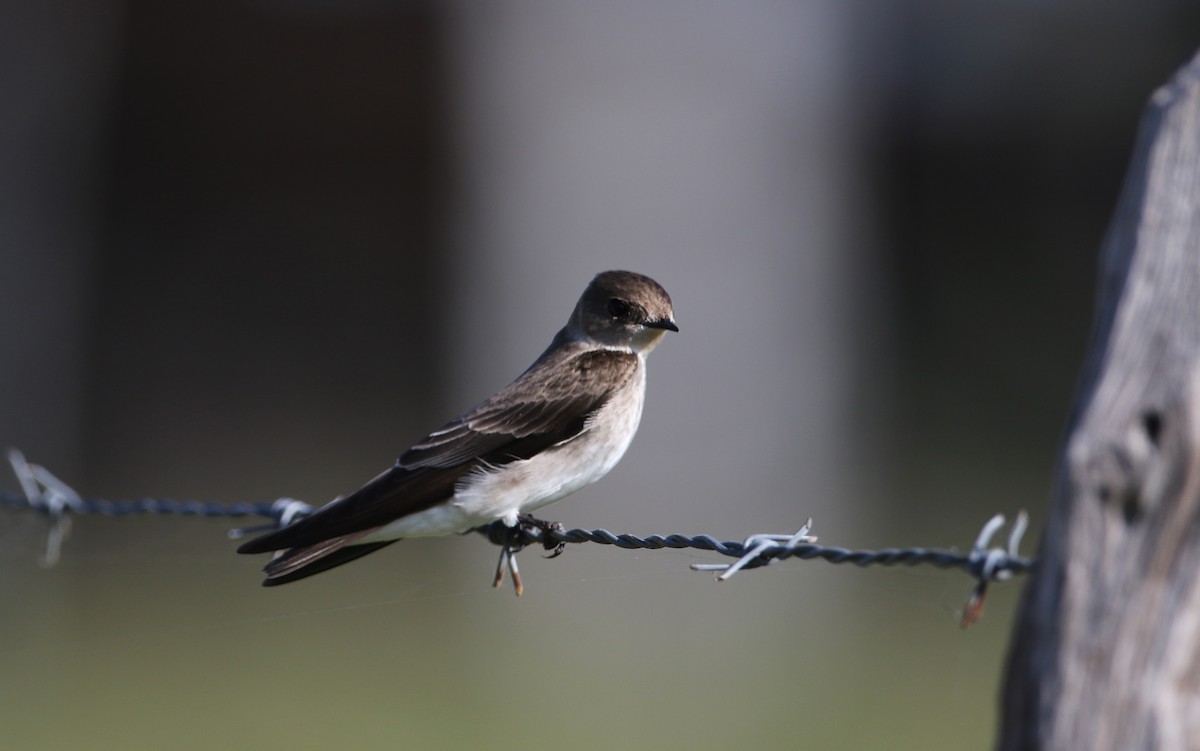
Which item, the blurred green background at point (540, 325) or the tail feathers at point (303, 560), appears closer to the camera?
the tail feathers at point (303, 560)

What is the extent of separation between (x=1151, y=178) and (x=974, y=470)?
46.0 ft

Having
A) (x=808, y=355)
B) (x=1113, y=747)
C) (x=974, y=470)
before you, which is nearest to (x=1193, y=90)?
(x=1113, y=747)

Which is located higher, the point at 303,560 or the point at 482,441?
the point at 482,441

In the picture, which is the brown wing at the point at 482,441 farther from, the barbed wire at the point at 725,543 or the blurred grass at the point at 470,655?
the blurred grass at the point at 470,655

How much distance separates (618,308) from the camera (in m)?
4.71

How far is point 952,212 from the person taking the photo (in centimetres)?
2316

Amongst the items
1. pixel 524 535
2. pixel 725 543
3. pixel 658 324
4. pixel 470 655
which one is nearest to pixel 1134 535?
pixel 725 543

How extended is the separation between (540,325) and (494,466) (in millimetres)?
8369

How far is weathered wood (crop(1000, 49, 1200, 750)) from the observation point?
173cm

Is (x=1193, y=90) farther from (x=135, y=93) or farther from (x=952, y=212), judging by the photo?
(x=952, y=212)

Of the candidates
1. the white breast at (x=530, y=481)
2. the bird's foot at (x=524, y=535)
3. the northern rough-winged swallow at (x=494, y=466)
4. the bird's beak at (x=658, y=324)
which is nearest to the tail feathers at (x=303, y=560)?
the northern rough-winged swallow at (x=494, y=466)

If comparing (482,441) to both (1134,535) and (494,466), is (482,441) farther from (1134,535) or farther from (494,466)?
(1134,535)

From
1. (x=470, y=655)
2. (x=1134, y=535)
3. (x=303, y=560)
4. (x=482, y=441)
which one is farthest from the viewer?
(x=470, y=655)

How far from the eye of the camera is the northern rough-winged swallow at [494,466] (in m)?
3.69
